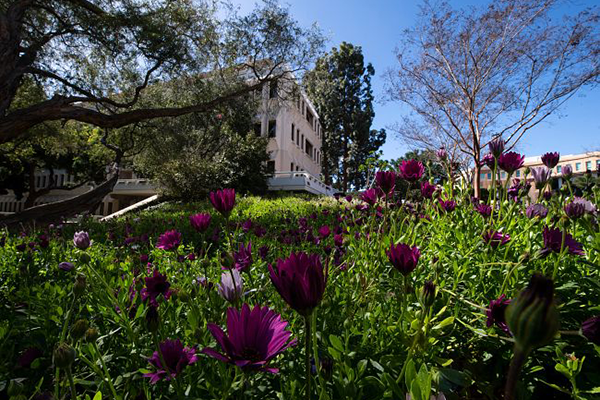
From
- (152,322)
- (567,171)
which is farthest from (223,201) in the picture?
(567,171)

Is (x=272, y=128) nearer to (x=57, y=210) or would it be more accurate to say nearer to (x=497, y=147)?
(x=57, y=210)

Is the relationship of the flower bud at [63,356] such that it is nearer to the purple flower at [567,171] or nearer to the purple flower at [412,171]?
the purple flower at [412,171]

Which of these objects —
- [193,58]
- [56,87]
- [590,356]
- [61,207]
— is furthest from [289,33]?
[590,356]

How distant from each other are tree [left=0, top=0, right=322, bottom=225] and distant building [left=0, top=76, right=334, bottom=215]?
378cm

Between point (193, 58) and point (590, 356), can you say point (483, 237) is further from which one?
point (193, 58)

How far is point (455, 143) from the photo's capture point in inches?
574

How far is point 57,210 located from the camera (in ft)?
26.8

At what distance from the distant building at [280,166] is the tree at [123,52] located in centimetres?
378

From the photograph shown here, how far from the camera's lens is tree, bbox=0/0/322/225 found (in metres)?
7.57

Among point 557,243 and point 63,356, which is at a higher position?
point 557,243

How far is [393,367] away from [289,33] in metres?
12.2

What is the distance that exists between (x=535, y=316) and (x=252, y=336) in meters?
0.44

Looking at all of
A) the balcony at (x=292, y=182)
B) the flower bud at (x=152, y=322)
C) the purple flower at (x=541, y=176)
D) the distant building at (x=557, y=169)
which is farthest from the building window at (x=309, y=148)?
the flower bud at (x=152, y=322)

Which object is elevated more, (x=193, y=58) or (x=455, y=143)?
(x=193, y=58)
